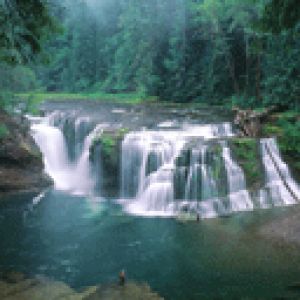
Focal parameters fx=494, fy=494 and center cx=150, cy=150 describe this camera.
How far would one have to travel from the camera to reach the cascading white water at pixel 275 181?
21.7 meters

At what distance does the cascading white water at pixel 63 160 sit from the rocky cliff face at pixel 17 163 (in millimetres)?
1386

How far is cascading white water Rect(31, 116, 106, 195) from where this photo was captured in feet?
85.8

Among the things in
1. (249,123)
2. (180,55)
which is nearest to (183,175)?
(249,123)

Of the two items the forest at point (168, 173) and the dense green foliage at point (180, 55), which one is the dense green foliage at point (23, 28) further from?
the dense green foliage at point (180, 55)

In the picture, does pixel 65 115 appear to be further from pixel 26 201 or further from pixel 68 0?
pixel 68 0

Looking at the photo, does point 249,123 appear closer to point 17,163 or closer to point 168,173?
point 168,173

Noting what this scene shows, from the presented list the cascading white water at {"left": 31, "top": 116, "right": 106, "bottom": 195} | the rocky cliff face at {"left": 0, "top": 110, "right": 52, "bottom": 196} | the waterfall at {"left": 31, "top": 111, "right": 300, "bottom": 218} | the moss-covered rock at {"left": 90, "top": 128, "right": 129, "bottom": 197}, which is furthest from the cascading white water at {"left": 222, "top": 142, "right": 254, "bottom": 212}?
the rocky cliff face at {"left": 0, "top": 110, "right": 52, "bottom": 196}

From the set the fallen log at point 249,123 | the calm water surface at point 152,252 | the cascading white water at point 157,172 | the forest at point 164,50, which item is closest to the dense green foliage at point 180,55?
the forest at point 164,50

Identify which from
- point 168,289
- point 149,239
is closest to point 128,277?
point 168,289

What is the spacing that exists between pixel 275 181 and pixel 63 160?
41.4ft

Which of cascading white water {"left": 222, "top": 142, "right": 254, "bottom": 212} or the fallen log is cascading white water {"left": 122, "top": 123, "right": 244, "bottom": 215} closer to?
cascading white water {"left": 222, "top": 142, "right": 254, "bottom": 212}

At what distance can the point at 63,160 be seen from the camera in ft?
95.5

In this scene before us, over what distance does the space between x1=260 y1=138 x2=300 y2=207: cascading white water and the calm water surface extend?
136cm

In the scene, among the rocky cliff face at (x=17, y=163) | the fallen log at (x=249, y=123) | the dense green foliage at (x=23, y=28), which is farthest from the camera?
the fallen log at (x=249, y=123)
